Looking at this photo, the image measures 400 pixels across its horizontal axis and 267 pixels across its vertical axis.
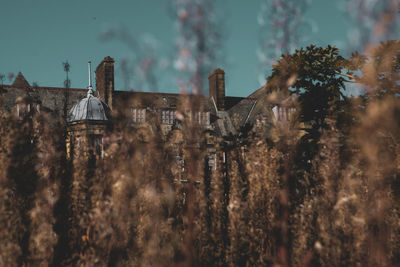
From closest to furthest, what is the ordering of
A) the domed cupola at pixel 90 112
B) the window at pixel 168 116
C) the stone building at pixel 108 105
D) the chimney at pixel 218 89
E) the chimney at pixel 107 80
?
1. the stone building at pixel 108 105
2. the domed cupola at pixel 90 112
3. the chimney at pixel 107 80
4. the window at pixel 168 116
5. the chimney at pixel 218 89

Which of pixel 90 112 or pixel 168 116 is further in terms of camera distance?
pixel 168 116

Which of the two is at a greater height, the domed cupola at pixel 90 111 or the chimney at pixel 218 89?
the chimney at pixel 218 89

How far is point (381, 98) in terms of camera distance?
650 cm

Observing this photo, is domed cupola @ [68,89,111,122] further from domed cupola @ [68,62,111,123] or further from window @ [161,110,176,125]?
window @ [161,110,176,125]

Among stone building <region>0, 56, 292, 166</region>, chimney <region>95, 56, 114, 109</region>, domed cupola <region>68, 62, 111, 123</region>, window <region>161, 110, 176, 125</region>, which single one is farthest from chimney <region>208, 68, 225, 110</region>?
domed cupola <region>68, 62, 111, 123</region>

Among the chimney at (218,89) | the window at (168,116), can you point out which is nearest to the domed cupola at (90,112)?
the window at (168,116)

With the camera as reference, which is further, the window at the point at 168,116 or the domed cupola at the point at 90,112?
the window at the point at 168,116

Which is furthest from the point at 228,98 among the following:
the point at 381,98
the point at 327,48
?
the point at 381,98

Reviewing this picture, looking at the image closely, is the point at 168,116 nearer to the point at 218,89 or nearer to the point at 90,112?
the point at 218,89

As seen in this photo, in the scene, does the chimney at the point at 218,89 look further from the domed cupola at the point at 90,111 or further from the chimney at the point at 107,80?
the domed cupola at the point at 90,111

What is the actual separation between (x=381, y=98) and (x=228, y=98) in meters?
23.2

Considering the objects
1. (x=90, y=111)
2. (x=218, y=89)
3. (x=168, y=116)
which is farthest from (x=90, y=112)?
(x=218, y=89)

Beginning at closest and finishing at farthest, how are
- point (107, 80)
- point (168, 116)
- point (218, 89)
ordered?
1. point (107, 80)
2. point (168, 116)
3. point (218, 89)

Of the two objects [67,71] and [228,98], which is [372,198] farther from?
[228,98]
